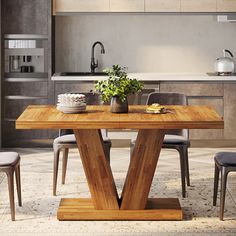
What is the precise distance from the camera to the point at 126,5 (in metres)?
7.55

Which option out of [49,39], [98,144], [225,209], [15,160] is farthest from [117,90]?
[49,39]

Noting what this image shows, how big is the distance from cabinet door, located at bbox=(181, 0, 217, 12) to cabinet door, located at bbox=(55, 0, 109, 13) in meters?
0.87

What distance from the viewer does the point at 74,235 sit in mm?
4391

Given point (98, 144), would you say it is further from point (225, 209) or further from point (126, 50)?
point (126, 50)

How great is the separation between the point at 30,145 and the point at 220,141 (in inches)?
85.0

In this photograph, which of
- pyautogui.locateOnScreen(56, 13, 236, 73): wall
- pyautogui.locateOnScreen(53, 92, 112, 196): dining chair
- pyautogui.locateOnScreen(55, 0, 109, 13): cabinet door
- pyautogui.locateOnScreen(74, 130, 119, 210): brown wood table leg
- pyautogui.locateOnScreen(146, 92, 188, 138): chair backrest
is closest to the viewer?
pyautogui.locateOnScreen(74, 130, 119, 210): brown wood table leg

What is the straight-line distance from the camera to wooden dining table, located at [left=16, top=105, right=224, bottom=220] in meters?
4.31

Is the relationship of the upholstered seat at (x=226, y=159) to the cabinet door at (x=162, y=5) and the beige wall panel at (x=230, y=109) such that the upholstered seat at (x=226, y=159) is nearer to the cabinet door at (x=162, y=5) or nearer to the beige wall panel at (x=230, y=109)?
the beige wall panel at (x=230, y=109)

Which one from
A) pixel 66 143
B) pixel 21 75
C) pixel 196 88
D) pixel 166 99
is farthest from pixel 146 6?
pixel 66 143

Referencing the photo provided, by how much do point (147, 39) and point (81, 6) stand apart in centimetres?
96

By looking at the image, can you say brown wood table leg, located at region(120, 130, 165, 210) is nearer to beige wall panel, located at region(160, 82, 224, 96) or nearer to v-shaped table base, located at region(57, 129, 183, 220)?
v-shaped table base, located at region(57, 129, 183, 220)

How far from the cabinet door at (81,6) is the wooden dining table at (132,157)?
2.83 metres

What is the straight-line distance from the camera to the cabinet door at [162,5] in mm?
7547

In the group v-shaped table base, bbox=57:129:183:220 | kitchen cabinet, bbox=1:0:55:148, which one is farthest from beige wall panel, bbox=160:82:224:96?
v-shaped table base, bbox=57:129:183:220
